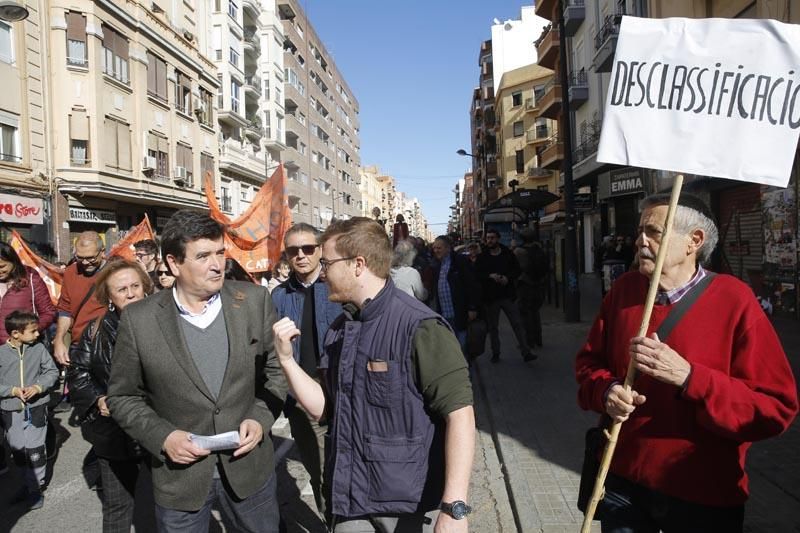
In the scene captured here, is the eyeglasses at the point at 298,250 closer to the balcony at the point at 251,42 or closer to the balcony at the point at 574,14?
the balcony at the point at 574,14

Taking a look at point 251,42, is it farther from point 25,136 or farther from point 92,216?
point 25,136

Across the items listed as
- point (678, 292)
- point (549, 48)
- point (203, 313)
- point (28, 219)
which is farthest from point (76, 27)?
point (678, 292)

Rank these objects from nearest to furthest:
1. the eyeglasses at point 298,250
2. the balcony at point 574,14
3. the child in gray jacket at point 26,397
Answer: the eyeglasses at point 298,250 < the child in gray jacket at point 26,397 < the balcony at point 574,14

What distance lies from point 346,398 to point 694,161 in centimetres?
156

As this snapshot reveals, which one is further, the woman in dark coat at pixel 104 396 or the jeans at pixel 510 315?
the jeans at pixel 510 315

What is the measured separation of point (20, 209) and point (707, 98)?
69.5ft

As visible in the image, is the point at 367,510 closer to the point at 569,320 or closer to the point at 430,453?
the point at 430,453

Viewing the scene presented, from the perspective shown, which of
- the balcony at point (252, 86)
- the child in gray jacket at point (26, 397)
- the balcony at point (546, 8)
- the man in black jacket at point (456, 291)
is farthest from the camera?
the balcony at point (252, 86)

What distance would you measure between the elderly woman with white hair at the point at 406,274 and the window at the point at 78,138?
1947 cm

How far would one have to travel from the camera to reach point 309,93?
59.3 metres

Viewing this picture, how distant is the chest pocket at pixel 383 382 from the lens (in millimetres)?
2170

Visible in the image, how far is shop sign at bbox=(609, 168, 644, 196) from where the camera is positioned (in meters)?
17.4

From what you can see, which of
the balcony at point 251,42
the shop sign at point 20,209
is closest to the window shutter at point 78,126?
the shop sign at point 20,209

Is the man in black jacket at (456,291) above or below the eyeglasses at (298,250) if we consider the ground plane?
below
